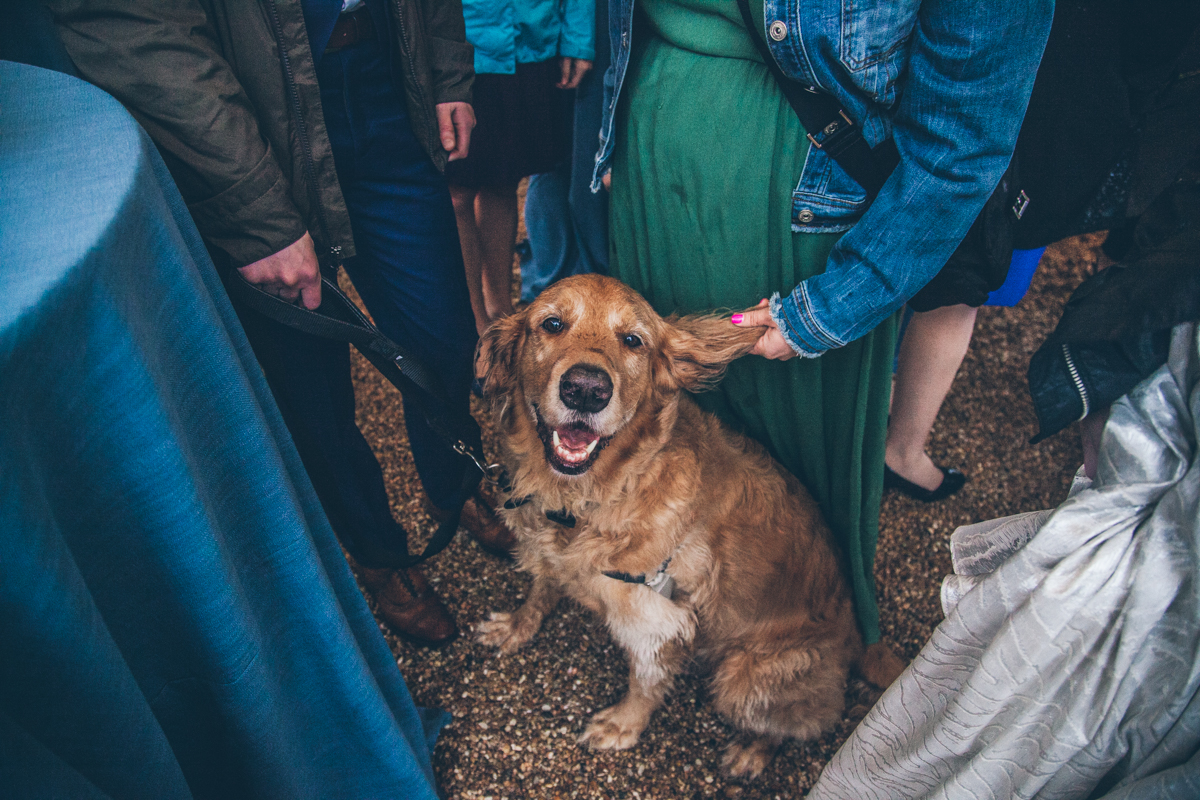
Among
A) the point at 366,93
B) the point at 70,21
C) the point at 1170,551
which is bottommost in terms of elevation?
the point at 1170,551

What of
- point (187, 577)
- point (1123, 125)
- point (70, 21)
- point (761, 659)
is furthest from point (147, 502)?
point (1123, 125)

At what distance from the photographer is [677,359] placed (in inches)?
76.0

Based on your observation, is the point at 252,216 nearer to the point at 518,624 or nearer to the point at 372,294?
the point at 372,294

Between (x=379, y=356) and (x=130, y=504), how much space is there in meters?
0.83

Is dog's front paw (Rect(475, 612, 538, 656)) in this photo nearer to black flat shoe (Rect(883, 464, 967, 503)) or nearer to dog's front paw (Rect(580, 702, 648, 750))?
dog's front paw (Rect(580, 702, 648, 750))

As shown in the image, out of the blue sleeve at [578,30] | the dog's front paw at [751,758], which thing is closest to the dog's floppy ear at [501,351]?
the blue sleeve at [578,30]

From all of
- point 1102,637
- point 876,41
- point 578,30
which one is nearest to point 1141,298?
point 1102,637

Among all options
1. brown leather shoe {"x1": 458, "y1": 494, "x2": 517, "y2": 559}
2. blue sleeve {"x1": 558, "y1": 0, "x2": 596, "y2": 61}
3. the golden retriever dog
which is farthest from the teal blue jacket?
brown leather shoe {"x1": 458, "y1": 494, "x2": 517, "y2": 559}

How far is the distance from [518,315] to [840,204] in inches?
38.4

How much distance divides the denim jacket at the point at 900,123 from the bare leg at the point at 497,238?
1391mm

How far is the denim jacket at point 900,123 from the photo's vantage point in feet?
4.03

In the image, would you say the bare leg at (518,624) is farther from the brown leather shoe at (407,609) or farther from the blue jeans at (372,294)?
the blue jeans at (372,294)

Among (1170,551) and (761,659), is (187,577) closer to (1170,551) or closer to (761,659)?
(1170,551)

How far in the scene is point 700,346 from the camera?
1852mm
